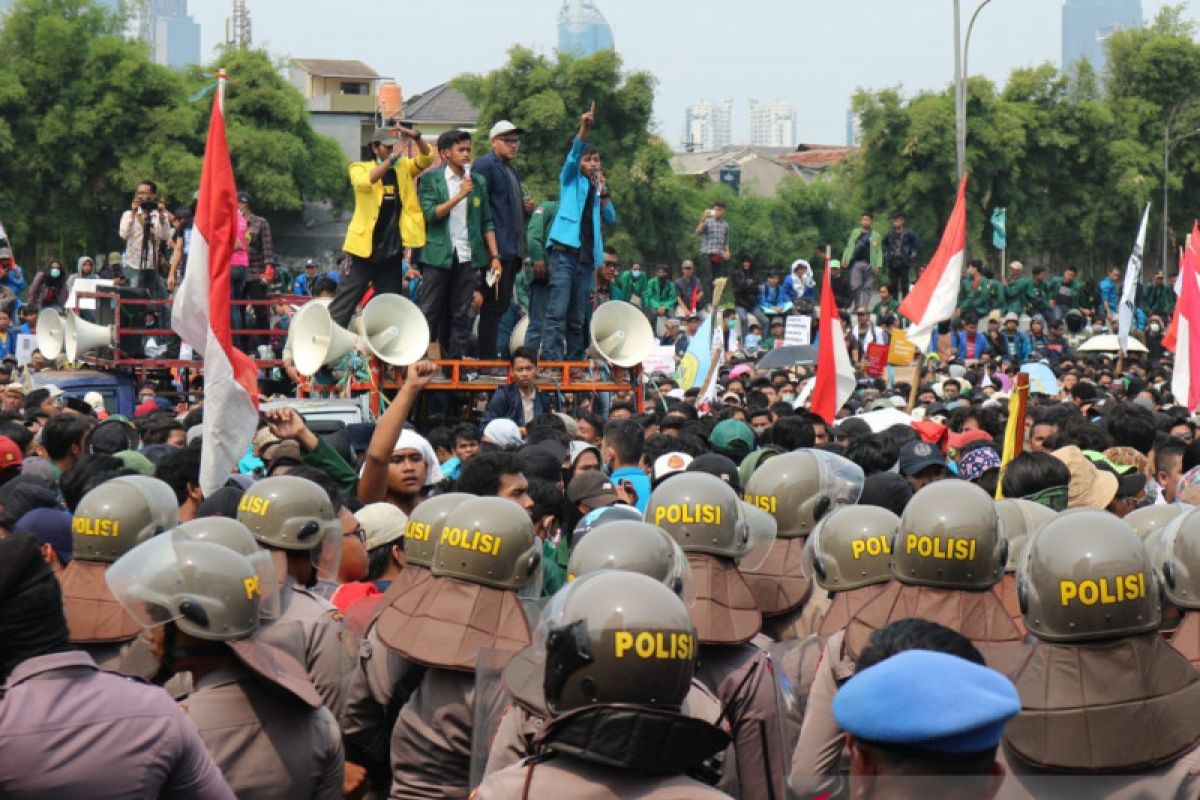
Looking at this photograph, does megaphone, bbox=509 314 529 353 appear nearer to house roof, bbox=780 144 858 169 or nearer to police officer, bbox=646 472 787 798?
police officer, bbox=646 472 787 798

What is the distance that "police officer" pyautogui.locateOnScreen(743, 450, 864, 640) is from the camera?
6.05m

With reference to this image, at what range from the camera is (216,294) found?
9109 millimetres

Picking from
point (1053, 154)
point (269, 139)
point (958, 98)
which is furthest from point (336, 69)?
point (958, 98)

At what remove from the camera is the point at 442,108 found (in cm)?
8650

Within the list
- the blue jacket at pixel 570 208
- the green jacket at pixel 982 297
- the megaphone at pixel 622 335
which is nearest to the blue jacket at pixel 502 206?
the blue jacket at pixel 570 208

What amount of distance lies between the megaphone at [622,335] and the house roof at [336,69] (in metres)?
81.7

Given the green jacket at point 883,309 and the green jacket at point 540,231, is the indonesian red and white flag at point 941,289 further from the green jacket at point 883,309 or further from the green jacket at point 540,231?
the green jacket at point 883,309

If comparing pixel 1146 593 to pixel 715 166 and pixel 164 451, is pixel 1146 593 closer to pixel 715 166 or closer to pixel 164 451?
pixel 164 451

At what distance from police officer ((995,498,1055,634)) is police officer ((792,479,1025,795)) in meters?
0.82

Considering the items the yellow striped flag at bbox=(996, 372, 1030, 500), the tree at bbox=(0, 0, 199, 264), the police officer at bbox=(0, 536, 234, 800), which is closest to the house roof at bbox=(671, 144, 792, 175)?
the tree at bbox=(0, 0, 199, 264)

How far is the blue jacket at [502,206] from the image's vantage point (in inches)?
522

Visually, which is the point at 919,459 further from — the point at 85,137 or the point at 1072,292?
the point at 85,137

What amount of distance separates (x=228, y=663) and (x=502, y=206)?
918 cm

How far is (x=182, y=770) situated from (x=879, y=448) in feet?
19.3
